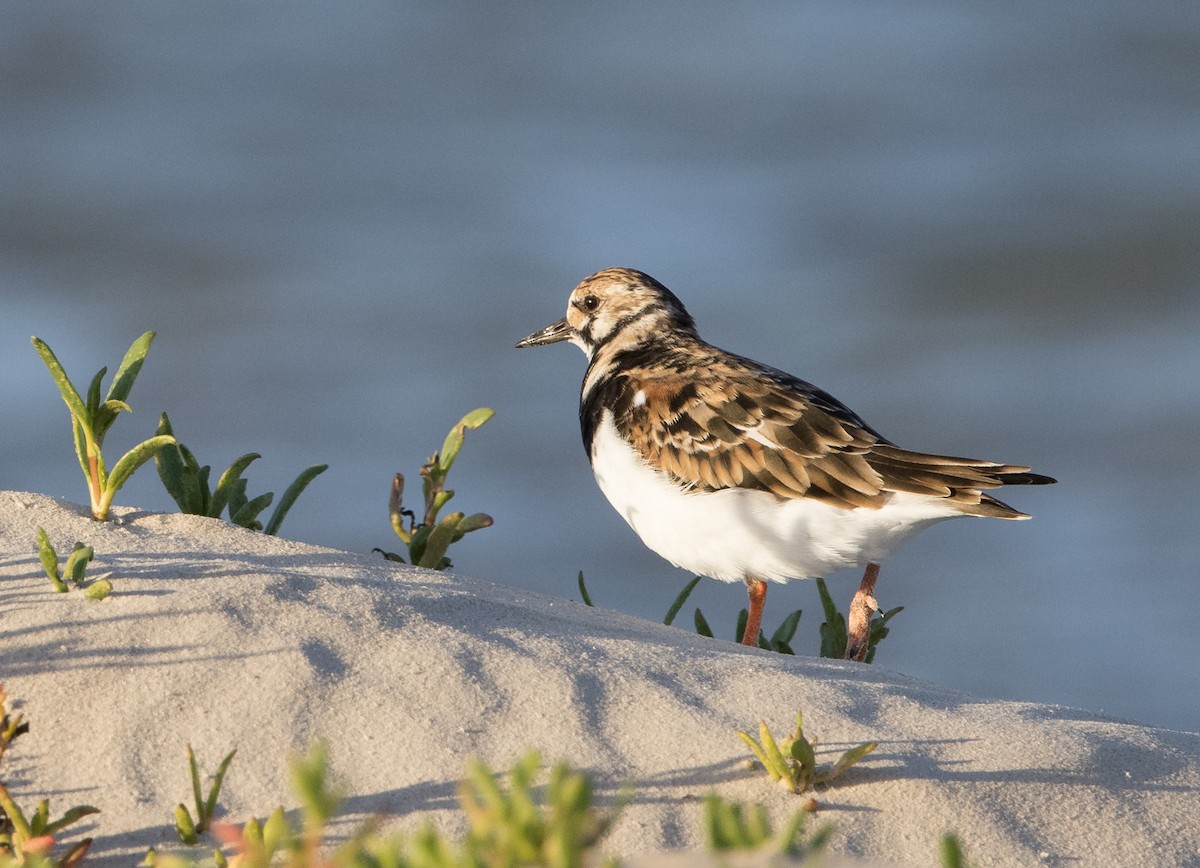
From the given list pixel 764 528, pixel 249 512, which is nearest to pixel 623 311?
pixel 764 528

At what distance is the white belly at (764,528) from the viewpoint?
5395 millimetres

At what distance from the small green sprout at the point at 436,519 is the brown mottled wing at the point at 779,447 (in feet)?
2.90

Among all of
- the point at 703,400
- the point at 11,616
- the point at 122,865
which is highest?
the point at 703,400

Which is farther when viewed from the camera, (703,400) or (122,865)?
(703,400)

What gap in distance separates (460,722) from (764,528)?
2432 millimetres

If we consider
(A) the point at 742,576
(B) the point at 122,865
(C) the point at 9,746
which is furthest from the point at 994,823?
(A) the point at 742,576

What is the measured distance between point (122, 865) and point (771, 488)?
322 cm

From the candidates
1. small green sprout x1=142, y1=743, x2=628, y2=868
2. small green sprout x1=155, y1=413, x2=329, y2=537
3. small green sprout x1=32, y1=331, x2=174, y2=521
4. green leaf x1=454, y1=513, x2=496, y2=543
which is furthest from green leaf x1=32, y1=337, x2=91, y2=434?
small green sprout x1=142, y1=743, x2=628, y2=868

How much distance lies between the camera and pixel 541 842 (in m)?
1.65

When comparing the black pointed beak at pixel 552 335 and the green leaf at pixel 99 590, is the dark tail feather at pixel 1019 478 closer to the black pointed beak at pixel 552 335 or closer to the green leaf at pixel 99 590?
the black pointed beak at pixel 552 335

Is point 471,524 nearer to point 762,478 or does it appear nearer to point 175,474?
point 175,474

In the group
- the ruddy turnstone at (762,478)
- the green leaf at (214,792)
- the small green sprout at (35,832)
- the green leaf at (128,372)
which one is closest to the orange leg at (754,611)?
the ruddy turnstone at (762,478)

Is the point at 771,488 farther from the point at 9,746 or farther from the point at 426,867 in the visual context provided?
the point at 426,867

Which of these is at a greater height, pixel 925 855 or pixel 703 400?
pixel 703 400
